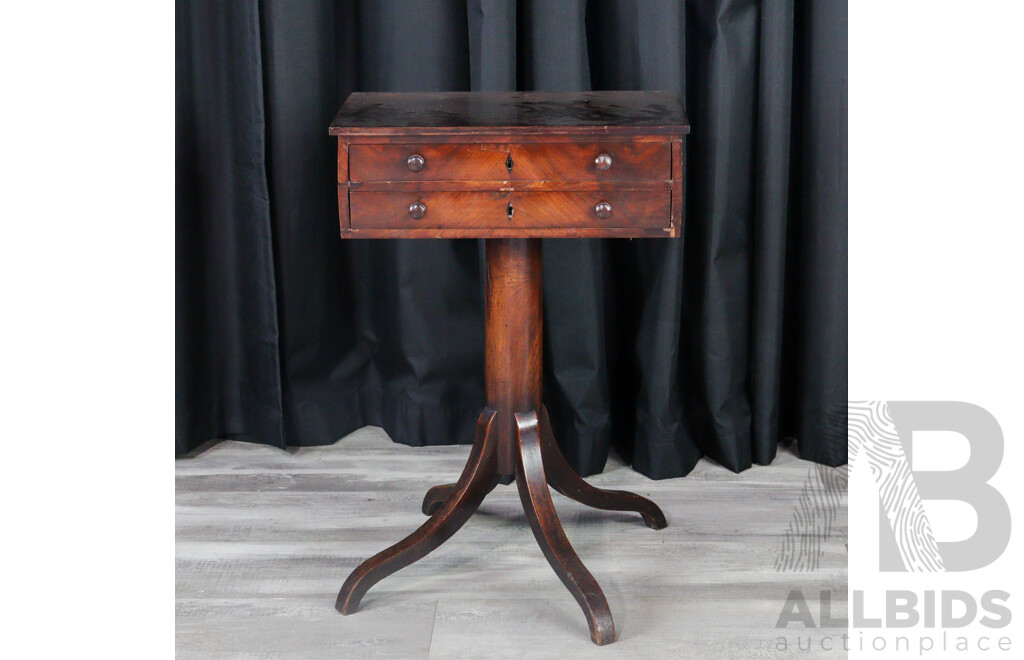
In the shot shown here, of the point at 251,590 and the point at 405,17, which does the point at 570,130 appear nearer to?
the point at 405,17

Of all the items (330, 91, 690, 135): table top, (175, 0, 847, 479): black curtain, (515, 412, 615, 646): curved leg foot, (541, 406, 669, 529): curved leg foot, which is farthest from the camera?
(175, 0, 847, 479): black curtain

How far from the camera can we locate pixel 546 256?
2.07 metres

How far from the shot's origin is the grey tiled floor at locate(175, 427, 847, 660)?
1.52m

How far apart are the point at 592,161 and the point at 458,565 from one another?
784mm

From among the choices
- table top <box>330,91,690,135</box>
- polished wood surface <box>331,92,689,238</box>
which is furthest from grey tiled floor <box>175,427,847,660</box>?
table top <box>330,91,690,135</box>

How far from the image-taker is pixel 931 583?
1447 mm

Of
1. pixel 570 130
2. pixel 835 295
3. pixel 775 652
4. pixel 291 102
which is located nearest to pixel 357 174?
pixel 570 130

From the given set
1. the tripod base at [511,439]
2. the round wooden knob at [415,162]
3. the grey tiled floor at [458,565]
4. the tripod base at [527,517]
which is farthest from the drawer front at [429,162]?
the grey tiled floor at [458,565]

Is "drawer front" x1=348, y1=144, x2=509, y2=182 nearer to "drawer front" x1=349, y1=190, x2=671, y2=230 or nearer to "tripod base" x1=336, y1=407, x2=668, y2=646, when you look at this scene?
"drawer front" x1=349, y1=190, x2=671, y2=230

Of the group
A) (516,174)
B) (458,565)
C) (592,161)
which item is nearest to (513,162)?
(516,174)

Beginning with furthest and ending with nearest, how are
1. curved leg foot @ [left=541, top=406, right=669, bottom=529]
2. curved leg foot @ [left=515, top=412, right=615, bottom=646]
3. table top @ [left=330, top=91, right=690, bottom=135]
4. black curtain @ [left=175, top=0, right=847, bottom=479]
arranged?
black curtain @ [left=175, top=0, right=847, bottom=479], curved leg foot @ [left=541, top=406, right=669, bottom=529], curved leg foot @ [left=515, top=412, right=615, bottom=646], table top @ [left=330, top=91, right=690, bottom=135]

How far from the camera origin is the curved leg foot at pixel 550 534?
1.51 meters

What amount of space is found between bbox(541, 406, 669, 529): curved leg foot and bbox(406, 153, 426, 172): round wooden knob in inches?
20.2

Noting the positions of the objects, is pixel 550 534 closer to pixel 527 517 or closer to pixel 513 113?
pixel 527 517
